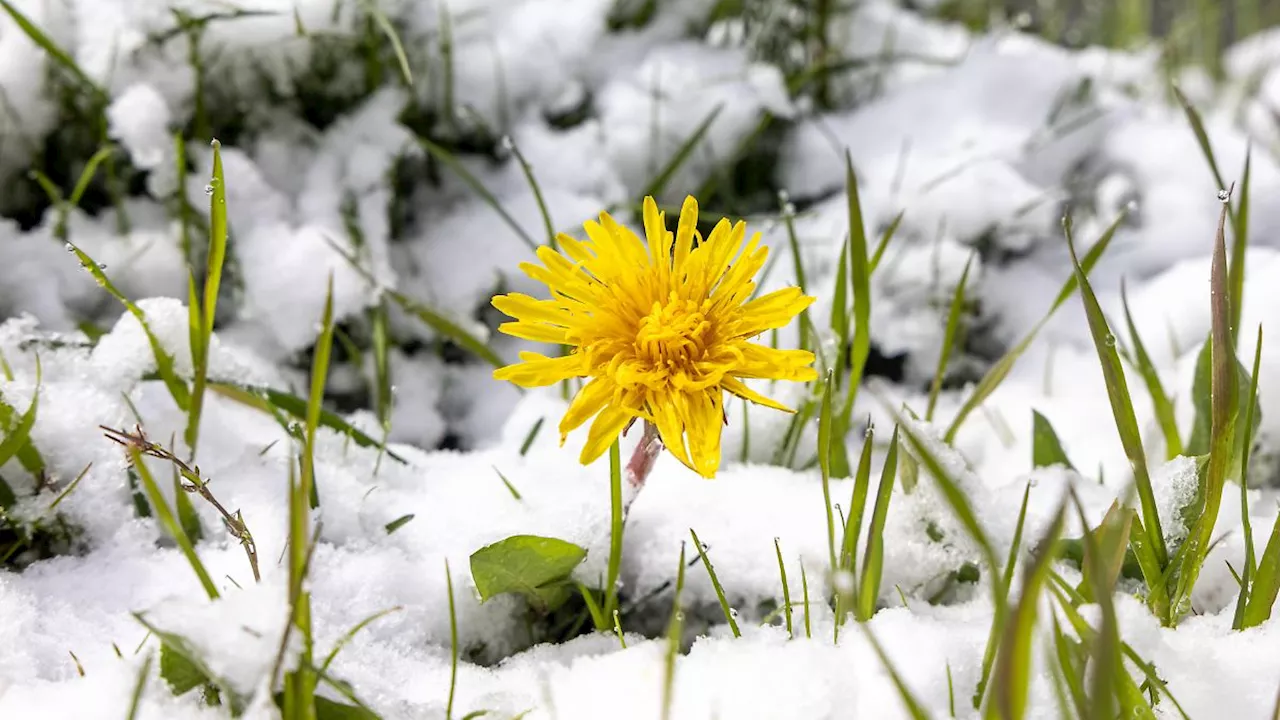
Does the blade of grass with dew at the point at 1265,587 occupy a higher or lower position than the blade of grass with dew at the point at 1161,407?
lower

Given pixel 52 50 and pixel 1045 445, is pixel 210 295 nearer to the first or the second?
pixel 52 50

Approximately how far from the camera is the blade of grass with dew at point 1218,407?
802 mm

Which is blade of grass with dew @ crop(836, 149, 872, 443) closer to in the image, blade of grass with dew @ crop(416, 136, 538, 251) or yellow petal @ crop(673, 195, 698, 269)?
yellow petal @ crop(673, 195, 698, 269)

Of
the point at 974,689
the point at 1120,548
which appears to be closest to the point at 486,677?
the point at 974,689

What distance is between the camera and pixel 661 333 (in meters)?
0.78

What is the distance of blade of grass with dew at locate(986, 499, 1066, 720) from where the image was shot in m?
0.53

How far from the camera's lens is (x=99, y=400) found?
100 cm

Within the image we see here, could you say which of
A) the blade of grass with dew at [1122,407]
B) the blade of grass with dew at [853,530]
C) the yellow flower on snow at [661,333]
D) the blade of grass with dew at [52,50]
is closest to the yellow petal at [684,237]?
the yellow flower on snow at [661,333]

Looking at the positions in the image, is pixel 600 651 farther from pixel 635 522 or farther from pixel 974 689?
pixel 974 689

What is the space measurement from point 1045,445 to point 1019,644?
0.63 meters

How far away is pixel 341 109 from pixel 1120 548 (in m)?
1.35

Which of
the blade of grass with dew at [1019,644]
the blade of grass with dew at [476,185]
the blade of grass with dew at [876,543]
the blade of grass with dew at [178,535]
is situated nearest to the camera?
the blade of grass with dew at [1019,644]

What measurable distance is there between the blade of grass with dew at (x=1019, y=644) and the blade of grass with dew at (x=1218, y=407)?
36 centimetres

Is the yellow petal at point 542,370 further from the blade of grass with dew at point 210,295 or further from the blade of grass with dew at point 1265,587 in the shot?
the blade of grass with dew at point 1265,587
